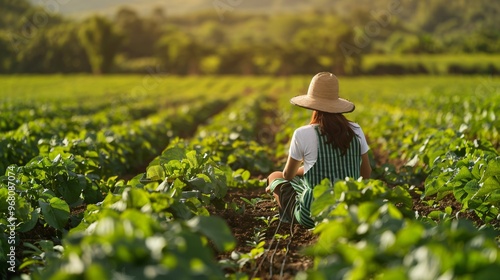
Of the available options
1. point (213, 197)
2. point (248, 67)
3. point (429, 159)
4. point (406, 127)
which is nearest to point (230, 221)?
point (213, 197)

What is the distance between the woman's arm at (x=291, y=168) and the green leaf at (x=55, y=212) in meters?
1.71

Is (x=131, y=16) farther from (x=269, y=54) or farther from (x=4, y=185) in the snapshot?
(x=4, y=185)

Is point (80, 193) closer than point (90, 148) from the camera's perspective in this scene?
Yes

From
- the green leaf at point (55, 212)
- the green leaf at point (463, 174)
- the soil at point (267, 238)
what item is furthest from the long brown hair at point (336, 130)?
the green leaf at point (55, 212)

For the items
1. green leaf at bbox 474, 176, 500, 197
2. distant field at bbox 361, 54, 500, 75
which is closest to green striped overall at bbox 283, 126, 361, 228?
green leaf at bbox 474, 176, 500, 197

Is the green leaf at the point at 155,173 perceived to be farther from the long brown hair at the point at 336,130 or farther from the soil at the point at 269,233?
the long brown hair at the point at 336,130

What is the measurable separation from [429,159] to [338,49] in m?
74.9

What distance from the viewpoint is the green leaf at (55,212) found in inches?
193

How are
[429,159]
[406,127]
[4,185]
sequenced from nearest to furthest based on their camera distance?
1. [4,185]
2. [429,159]
3. [406,127]

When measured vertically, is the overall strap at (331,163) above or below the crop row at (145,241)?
below

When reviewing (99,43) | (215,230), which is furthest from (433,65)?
(215,230)

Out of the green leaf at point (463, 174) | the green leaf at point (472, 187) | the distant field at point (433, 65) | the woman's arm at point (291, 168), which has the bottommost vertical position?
the distant field at point (433, 65)

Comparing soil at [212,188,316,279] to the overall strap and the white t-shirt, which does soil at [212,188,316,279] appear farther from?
the white t-shirt

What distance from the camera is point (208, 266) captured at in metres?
2.93
